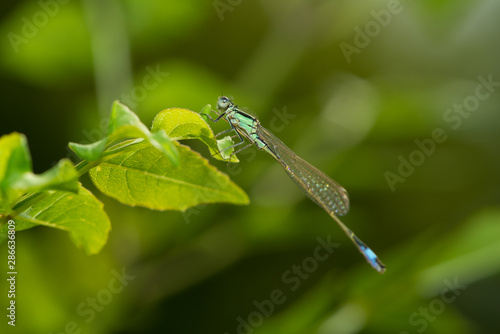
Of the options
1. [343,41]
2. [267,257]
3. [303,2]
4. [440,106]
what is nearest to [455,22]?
[440,106]

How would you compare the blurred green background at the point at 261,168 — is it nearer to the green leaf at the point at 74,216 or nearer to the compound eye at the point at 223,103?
the compound eye at the point at 223,103

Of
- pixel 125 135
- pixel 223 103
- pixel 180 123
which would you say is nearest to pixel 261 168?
pixel 223 103

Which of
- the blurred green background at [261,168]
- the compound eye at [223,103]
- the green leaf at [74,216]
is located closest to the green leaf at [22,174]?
the green leaf at [74,216]

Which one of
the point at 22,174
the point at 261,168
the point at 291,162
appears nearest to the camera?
the point at 22,174

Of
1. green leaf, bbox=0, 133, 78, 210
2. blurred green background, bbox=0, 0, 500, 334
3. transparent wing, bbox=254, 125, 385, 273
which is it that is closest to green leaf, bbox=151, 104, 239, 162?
green leaf, bbox=0, 133, 78, 210

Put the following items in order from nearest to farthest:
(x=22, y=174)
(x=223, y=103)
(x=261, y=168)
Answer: (x=22, y=174) → (x=223, y=103) → (x=261, y=168)

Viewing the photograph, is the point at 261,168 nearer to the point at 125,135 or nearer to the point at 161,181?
the point at 161,181

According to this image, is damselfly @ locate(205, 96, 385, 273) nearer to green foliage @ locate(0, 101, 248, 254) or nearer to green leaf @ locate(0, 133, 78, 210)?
green foliage @ locate(0, 101, 248, 254)
